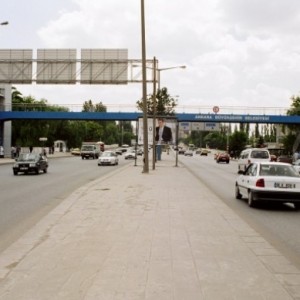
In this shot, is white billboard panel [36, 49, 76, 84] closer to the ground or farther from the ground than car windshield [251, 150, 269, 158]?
farther from the ground

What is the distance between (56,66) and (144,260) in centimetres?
4150

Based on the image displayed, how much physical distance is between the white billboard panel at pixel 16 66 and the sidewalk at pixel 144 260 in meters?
36.7

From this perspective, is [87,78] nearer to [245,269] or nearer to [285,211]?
[285,211]

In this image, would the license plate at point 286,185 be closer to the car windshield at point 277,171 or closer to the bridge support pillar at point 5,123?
the car windshield at point 277,171

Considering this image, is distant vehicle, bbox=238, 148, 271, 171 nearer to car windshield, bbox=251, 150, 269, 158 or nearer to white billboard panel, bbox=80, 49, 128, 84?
car windshield, bbox=251, 150, 269, 158

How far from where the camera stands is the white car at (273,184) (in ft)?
47.9

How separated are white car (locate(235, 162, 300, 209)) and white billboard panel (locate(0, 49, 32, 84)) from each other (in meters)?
35.3

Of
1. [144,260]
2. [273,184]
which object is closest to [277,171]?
[273,184]

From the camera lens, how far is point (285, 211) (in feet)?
48.2

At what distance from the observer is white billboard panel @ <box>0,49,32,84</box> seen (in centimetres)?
4716

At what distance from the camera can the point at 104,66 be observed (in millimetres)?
46188

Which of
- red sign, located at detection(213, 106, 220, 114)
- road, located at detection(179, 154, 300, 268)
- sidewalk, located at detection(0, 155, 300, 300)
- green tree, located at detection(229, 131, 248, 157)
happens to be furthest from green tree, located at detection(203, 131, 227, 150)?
sidewalk, located at detection(0, 155, 300, 300)

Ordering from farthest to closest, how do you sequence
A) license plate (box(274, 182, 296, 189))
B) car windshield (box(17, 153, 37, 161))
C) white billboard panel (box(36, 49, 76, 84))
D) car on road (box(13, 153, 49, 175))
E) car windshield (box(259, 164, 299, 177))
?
white billboard panel (box(36, 49, 76, 84))
car windshield (box(17, 153, 37, 161))
car on road (box(13, 153, 49, 175))
car windshield (box(259, 164, 299, 177))
license plate (box(274, 182, 296, 189))

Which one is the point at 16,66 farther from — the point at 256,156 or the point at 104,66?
the point at 256,156
